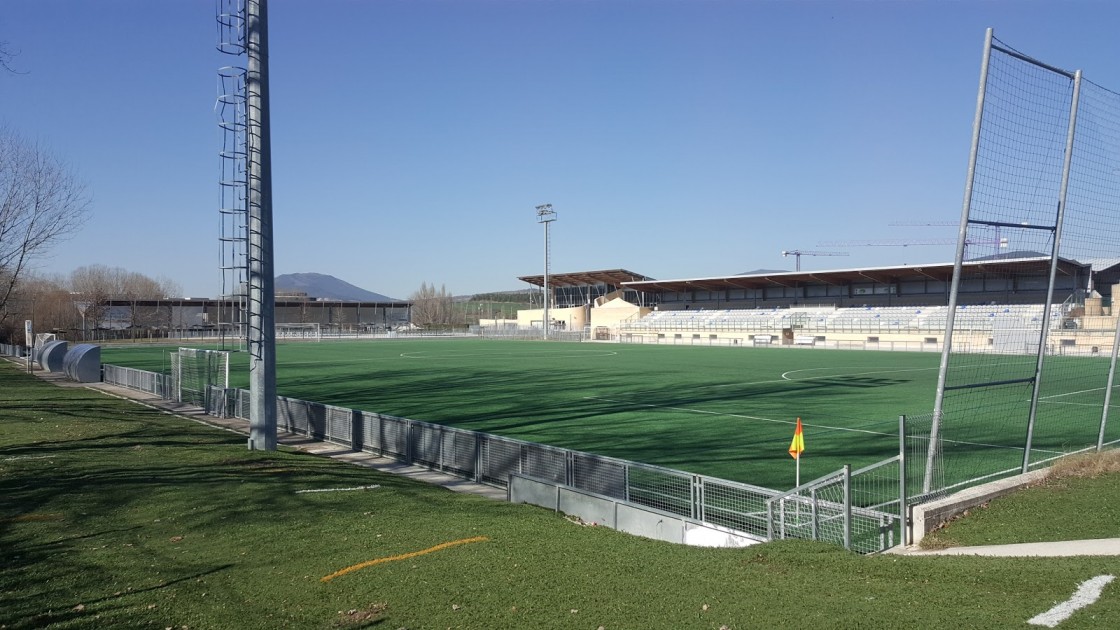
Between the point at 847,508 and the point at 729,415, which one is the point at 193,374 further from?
the point at 847,508

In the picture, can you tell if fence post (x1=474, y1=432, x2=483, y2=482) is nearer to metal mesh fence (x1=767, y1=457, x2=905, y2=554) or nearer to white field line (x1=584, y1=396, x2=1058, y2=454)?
metal mesh fence (x1=767, y1=457, x2=905, y2=554)

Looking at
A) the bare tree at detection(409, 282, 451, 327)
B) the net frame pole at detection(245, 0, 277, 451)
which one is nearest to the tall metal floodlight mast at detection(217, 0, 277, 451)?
the net frame pole at detection(245, 0, 277, 451)

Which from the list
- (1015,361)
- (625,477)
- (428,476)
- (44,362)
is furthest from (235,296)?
(44,362)

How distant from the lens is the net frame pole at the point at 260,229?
15.1 m

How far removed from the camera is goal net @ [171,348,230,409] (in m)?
25.2

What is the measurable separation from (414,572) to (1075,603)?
5422mm

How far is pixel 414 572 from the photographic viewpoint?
24.5 feet

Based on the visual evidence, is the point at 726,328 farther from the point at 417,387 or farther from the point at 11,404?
the point at 11,404

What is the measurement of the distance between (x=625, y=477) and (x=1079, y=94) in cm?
914

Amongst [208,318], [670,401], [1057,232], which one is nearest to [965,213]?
[1057,232]

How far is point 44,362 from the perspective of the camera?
39688mm

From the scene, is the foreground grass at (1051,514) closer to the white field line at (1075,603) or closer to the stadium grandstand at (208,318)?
the white field line at (1075,603)

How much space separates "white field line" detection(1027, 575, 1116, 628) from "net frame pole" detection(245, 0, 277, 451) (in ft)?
44.0

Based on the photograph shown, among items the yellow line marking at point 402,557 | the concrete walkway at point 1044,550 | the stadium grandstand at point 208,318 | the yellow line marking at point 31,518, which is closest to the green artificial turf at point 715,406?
the concrete walkway at point 1044,550
